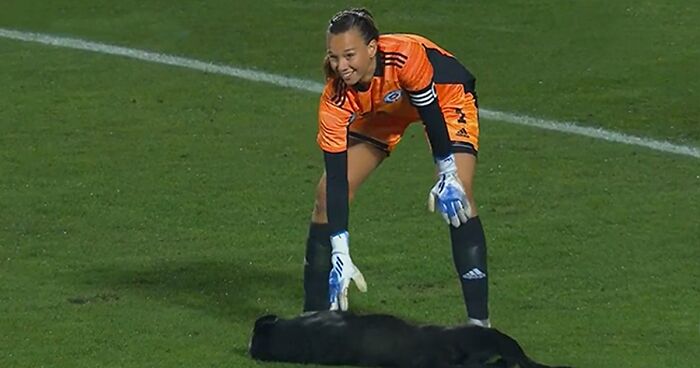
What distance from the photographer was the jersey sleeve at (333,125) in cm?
815

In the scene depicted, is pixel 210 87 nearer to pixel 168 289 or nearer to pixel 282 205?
pixel 282 205

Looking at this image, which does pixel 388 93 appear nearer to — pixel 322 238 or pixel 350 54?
pixel 350 54

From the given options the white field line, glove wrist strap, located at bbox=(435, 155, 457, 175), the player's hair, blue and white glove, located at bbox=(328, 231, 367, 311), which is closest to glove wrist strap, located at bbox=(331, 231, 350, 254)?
blue and white glove, located at bbox=(328, 231, 367, 311)

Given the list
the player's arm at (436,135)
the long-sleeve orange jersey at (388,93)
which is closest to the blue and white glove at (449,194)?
the player's arm at (436,135)

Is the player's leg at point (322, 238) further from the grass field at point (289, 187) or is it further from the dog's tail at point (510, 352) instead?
the dog's tail at point (510, 352)

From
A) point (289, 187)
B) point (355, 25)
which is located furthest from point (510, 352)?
point (289, 187)

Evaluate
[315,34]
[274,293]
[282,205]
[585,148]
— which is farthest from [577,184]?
[315,34]

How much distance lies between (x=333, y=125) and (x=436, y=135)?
0.51m

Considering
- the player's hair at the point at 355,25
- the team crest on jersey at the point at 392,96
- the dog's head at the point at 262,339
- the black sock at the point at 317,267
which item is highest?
the player's hair at the point at 355,25

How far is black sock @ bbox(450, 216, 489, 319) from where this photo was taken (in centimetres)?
840

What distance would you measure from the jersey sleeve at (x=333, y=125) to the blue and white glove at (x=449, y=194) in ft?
1.60

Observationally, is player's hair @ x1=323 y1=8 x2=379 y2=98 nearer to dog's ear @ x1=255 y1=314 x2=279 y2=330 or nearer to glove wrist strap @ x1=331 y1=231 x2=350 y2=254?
glove wrist strap @ x1=331 y1=231 x2=350 y2=254

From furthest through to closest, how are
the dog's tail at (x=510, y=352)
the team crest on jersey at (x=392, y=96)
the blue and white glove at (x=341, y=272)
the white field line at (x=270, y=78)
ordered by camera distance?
the white field line at (x=270, y=78), the team crest on jersey at (x=392, y=96), the blue and white glove at (x=341, y=272), the dog's tail at (x=510, y=352)

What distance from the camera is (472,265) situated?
8.42 meters
